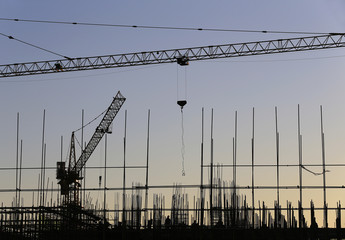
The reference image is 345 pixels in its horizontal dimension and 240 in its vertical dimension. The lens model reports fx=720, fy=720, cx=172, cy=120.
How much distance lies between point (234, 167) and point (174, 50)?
31.1m

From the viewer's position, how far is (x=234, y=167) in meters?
34.5

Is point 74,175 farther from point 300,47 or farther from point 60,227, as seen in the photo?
point 60,227

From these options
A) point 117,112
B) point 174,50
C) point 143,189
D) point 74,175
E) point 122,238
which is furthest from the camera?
point 117,112

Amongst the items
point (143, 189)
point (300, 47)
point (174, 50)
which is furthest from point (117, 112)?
point (143, 189)

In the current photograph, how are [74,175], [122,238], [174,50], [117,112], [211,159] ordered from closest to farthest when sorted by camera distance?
[122,238]
[211,159]
[174,50]
[74,175]
[117,112]

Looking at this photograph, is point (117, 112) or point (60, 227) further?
point (117, 112)

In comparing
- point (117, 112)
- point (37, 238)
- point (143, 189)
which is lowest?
point (37, 238)

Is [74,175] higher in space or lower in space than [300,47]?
→ lower

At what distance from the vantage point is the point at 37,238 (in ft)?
102

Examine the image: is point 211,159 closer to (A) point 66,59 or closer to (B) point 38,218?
(B) point 38,218

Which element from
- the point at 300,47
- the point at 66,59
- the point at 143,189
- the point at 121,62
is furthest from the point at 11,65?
the point at 143,189

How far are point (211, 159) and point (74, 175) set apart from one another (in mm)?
39451

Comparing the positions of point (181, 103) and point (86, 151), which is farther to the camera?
point (86, 151)

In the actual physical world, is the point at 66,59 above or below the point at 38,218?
above
